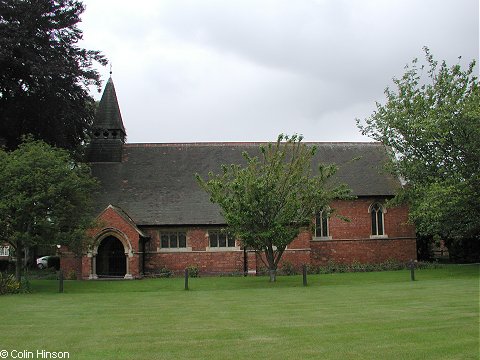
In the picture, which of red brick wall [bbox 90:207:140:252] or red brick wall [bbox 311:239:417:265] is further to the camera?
red brick wall [bbox 311:239:417:265]

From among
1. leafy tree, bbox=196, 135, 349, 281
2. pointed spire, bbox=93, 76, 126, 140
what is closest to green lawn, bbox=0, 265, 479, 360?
leafy tree, bbox=196, 135, 349, 281

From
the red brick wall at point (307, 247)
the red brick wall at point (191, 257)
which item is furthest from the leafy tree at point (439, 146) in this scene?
the red brick wall at point (191, 257)

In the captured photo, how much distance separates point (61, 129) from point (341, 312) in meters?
23.2

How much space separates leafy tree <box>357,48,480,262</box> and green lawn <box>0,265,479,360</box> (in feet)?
29.5

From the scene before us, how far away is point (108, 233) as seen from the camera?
30438mm

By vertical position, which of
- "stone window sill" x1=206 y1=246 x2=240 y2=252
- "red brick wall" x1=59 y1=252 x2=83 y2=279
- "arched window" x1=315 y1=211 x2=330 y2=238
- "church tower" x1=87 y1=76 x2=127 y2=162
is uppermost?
"church tower" x1=87 y1=76 x2=127 y2=162

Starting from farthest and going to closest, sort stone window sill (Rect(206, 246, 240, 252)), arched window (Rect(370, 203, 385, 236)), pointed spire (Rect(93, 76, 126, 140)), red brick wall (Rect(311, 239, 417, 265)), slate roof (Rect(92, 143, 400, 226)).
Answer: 1. pointed spire (Rect(93, 76, 126, 140))
2. arched window (Rect(370, 203, 385, 236))
3. red brick wall (Rect(311, 239, 417, 265))
4. slate roof (Rect(92, 143, 400, 226))
5. stone window sill (Rect(206, 246, 240, 252))

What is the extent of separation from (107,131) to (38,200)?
50.1 feet

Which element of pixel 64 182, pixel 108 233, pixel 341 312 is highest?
pixel 64 182

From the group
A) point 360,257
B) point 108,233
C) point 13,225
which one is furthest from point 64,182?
point 360,257

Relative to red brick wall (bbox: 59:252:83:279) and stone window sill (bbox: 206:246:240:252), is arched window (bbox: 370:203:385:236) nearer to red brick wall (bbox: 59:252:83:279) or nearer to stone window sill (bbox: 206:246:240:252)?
stone window sill (bbox: 206:246:240:252)

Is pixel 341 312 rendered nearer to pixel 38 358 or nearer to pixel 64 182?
pixel 38 358

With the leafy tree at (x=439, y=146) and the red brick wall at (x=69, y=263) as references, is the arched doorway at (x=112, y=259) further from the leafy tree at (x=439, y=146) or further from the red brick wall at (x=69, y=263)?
the leafy tree at (x=439, y=146)

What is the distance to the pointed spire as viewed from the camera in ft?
124
